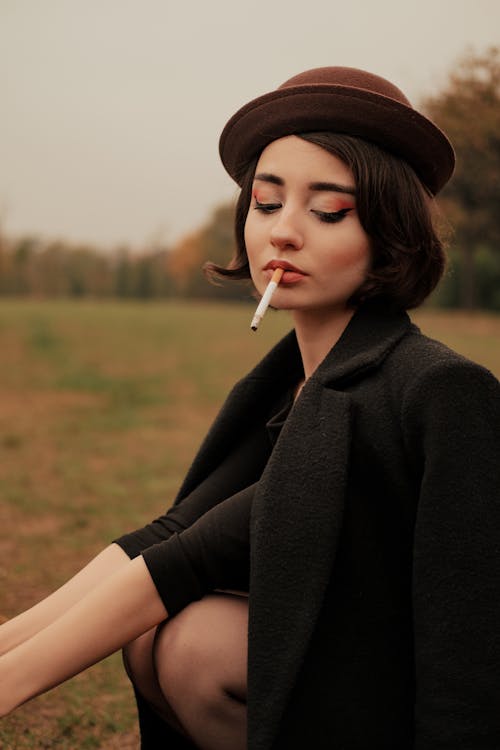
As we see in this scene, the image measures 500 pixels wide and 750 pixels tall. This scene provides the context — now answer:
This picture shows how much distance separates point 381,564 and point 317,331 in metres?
→ 0.57

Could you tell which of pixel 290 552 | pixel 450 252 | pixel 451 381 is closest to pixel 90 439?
pixel 450 252

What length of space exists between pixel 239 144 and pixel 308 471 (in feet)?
2.76

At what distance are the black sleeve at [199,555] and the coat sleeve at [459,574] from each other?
14.1 inches

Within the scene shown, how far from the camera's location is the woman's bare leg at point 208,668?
168cm

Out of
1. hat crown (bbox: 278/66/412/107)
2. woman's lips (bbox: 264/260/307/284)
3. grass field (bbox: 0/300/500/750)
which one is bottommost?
grass field (bbox: 0/300/500/750)

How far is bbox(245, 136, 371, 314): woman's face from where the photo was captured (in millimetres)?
1810

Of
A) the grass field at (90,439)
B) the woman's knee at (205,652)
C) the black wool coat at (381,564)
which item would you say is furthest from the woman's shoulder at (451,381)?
the grass field at (90,439)

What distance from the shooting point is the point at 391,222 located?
183cm

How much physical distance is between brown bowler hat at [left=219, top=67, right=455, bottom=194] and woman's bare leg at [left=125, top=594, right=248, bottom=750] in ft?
3.20

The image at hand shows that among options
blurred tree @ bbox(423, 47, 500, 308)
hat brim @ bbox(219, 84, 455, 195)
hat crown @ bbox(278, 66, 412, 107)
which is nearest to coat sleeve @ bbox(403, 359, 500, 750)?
hat brim @ bbox(219, 84, 455, 195)

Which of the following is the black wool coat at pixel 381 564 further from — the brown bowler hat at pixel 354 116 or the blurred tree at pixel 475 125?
the blurred tree at pixel 475 125

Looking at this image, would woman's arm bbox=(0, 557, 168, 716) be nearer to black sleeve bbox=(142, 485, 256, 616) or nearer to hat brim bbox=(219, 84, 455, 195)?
black sleeve bbox=(142, 485, 256, 616)

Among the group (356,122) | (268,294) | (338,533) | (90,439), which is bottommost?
(90,439)

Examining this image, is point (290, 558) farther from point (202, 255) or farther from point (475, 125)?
point (202, 255)
